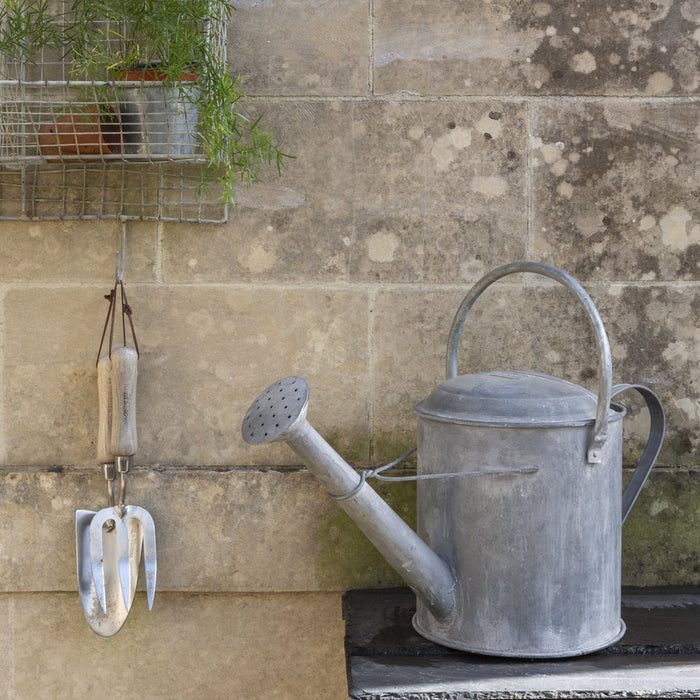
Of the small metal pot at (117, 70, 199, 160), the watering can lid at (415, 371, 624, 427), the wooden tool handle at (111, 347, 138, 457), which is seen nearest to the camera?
the watering can lid at (415, 371, 624, 427)

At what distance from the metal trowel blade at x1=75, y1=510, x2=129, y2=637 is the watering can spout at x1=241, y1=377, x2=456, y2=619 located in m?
0.60

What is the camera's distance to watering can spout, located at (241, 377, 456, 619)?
1.43 metres

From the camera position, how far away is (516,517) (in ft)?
5.06

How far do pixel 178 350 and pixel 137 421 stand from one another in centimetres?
18

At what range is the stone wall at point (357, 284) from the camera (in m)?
1.93

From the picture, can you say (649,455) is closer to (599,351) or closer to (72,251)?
(599,351)

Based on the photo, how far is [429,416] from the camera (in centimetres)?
161

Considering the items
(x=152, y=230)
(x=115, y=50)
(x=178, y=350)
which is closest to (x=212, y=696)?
(x=178, y=350)

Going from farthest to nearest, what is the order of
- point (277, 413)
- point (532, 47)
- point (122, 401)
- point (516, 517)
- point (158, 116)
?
point (532, 47), point (122, 401), point (158, 116), point (516, 517), point (277, 413)

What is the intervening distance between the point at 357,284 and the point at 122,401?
0.57 meters

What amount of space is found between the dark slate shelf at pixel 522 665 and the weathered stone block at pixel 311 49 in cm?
114

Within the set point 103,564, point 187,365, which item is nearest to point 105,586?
point 103,564

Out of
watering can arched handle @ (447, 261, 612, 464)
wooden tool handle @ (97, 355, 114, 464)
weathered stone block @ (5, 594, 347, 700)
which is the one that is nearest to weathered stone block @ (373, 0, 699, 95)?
watering can arched handle @ (447, 261, 612, 464)

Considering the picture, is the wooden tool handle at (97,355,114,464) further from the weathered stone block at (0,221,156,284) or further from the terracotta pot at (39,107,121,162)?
the terracotta pot at (39,107,121,162)
